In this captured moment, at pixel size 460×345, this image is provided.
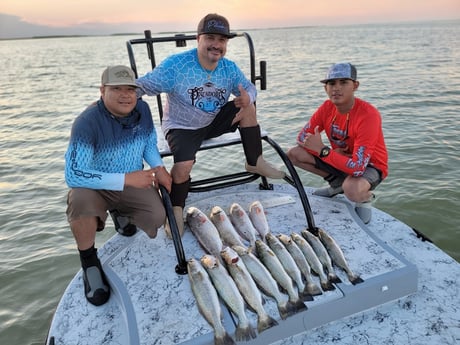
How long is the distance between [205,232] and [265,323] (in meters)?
1.21

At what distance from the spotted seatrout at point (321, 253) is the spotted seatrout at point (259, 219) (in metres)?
0.37

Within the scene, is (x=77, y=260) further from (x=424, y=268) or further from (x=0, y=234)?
(x=424, y=268)

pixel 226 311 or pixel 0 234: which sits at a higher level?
pixel 226 311

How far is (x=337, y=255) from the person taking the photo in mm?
3162

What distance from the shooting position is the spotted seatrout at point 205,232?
3.38 metres

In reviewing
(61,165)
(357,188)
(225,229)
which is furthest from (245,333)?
(61,165)

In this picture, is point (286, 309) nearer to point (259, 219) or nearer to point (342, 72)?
point (259, 219)

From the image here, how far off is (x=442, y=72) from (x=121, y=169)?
1794 centimetres

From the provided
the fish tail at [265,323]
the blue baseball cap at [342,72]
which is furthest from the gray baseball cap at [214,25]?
the fish tail at [265,323]

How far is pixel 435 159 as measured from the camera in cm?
748

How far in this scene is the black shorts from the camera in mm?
3752

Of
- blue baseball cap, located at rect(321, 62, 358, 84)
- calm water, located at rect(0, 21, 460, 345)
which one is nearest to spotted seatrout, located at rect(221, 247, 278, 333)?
blue baseball cap, located at rect(321, 62, 358, 84)

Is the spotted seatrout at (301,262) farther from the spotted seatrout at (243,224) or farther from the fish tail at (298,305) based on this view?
the spotted seatrout at (243,224)

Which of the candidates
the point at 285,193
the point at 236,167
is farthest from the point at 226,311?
the point at 236,167
